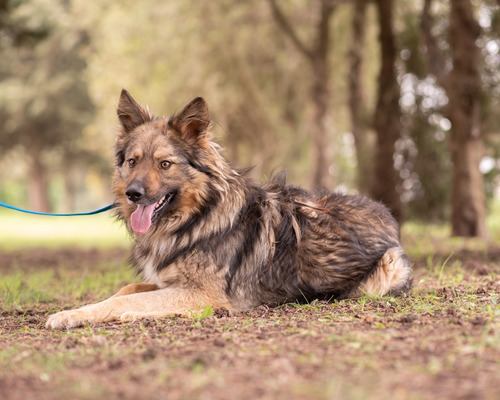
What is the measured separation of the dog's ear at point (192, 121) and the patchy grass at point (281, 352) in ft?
5.94

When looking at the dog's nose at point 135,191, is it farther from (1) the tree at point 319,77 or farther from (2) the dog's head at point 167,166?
(1) the tree at point 319,77

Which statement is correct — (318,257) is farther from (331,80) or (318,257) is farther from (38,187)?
(38,187)

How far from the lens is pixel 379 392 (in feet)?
10.5

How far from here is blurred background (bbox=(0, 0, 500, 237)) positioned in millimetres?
13688

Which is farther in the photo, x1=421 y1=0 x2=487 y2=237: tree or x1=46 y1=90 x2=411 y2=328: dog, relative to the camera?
x1=421 y1=0 x2=487 y2=237: tree

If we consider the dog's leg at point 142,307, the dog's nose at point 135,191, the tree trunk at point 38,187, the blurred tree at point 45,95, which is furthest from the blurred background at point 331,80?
the tree trunk at point 38,187

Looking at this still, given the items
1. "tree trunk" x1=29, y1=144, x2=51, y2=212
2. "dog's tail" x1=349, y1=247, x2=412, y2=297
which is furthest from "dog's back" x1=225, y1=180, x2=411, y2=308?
"tree trunk" x1=29, y1=144, x2=51, y2=212

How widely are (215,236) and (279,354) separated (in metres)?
2.13

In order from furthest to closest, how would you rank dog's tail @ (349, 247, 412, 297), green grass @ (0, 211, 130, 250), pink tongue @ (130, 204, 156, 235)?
1. green grass @ (0, 211, 130, 250)
2. dog's tail @ (349, 247, 412, 297)
3. pink tongue @ (130, 204, 156, 235)

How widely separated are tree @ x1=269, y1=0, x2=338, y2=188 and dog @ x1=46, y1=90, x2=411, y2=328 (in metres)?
12.0

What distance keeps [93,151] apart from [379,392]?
42.6 meters

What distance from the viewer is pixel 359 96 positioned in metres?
18.1

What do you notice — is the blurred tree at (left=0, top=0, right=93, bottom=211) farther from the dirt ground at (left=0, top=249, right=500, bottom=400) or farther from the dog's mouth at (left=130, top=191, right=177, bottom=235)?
the dirt ground at (left=0, top=249, right=500, bottom=400)

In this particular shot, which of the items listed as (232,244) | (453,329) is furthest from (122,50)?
(453,329)
